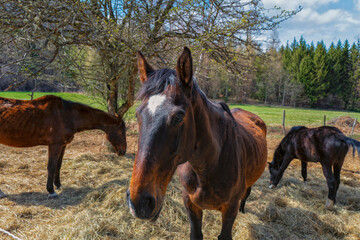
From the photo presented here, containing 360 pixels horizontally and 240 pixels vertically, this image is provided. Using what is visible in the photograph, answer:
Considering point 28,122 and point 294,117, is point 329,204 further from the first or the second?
point 294,117

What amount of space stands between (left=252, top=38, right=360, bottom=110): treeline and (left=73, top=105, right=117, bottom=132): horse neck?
4150 centimetres

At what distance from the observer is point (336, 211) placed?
407cm

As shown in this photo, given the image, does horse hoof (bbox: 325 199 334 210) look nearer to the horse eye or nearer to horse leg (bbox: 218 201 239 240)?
horse leg (bbox: 218 201 239 240)

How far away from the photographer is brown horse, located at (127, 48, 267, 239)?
3.56 feet

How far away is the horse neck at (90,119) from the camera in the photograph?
464cm

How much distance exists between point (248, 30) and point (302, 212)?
374cm

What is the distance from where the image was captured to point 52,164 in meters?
4.18

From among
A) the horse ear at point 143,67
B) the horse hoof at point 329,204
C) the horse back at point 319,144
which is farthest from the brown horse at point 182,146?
the horse back at point 319,144

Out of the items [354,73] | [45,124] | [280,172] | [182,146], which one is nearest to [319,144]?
[280,172]

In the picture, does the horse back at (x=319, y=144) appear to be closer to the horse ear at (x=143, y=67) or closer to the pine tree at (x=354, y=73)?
the horse ear at (x=143, y=67)

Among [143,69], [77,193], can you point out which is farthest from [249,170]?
[77,193]

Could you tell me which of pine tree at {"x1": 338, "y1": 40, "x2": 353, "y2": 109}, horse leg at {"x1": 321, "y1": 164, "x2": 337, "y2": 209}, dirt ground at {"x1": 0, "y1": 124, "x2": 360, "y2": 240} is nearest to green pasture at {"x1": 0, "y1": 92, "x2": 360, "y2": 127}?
dirt ground at {"x1": 0, "y1": 124, "x2": 360, "y2": 240}

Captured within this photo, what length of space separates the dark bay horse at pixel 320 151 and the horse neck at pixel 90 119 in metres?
4.37

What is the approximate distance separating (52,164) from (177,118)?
13.4 feet
